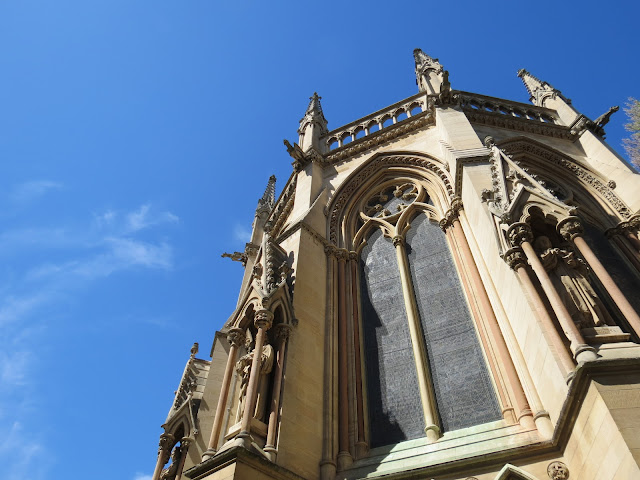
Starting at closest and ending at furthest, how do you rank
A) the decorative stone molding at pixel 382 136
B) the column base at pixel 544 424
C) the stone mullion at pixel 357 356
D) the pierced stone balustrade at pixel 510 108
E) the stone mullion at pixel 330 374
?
the column base at pixel 544 424 < the stone mullion at pixel 330 374 < the stone mullion at pixel 357 356 < the decorative stone molding at pixel 382 136 < the pierced stone balustrade at pixel 510 108

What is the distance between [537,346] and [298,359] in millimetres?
3494

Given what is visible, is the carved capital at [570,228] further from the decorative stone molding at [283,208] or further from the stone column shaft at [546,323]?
the decorative stone molding at [283,208]

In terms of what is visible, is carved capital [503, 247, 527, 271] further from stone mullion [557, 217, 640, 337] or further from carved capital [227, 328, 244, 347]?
carved capital [227, 328, 244, 347]

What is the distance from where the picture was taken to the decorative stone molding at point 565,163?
35.2 ft

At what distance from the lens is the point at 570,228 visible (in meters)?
6.18

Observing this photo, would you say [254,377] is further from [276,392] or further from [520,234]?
[520,234]

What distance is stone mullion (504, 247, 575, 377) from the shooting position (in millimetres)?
5113

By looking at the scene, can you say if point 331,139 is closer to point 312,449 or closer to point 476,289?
Answer: point 476,289

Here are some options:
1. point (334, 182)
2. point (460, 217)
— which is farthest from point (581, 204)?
point (334, 182)

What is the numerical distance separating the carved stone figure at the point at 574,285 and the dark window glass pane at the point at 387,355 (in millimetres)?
2896

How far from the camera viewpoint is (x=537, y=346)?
18.9 ft

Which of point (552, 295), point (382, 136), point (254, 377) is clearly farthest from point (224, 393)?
point (382, 136)

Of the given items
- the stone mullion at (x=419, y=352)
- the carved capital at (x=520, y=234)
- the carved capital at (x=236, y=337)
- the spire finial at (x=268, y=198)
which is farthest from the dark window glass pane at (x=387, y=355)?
the spire finial at (x=268, y=198)

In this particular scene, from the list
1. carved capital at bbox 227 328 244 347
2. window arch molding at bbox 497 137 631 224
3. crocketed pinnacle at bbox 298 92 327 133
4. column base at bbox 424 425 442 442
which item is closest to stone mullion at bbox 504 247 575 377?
column base at bbox 424 425 442 442
